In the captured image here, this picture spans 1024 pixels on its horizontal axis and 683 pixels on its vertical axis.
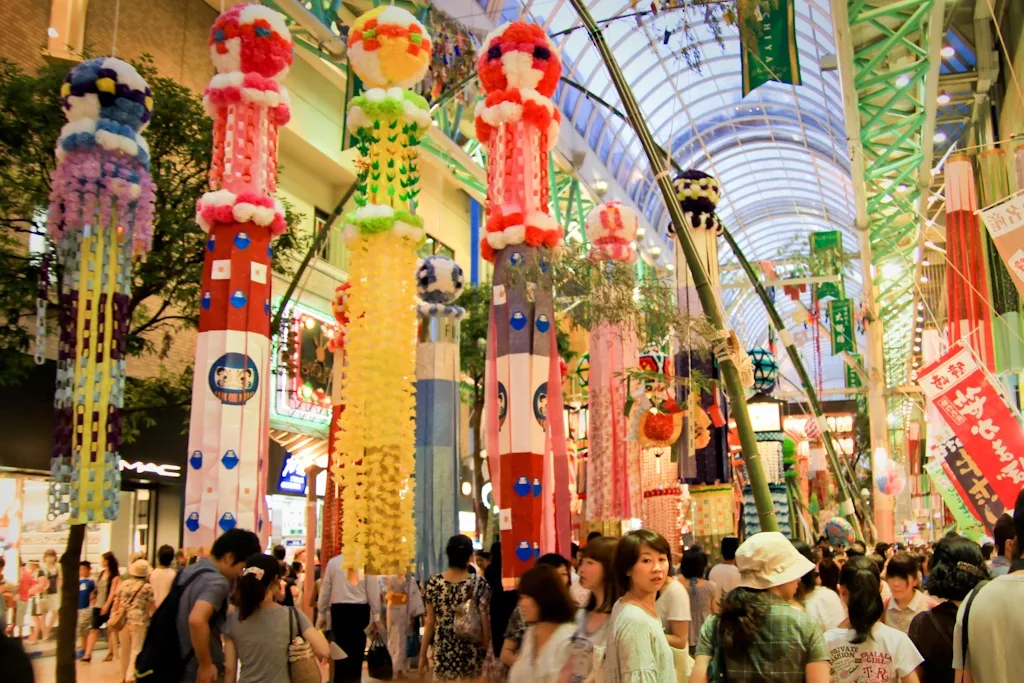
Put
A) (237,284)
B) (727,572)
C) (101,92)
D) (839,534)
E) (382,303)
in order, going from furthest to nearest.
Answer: (839,534) < (382,303) < (237,284) < (101,92) < (727,572)

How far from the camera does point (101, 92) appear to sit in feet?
23.5

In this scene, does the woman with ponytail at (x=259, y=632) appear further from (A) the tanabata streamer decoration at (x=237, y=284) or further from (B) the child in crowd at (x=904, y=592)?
(A) the tanabata streamer decoration at (x=237, y=284)

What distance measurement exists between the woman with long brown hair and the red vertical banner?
16.0 ft

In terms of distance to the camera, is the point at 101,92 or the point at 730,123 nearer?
the point at 101,92

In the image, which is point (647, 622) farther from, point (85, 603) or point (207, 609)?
point (85, 603)

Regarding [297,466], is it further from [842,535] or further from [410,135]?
[410,135]

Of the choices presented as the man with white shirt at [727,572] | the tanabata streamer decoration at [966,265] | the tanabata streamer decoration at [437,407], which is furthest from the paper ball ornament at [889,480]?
the man with white shirt at [727,572]

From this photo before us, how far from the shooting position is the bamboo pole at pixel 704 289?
736cm

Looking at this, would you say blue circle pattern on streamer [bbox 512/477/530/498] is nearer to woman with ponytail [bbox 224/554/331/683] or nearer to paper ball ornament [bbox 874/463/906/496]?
woman with ponytail [bbox 224/554/331/683]

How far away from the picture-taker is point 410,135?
816 cm

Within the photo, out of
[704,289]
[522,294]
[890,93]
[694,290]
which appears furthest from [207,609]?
[890,93]

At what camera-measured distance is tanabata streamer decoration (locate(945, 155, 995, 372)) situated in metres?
10.7

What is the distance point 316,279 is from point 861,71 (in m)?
9.53

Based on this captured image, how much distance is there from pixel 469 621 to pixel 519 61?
4.44 m
